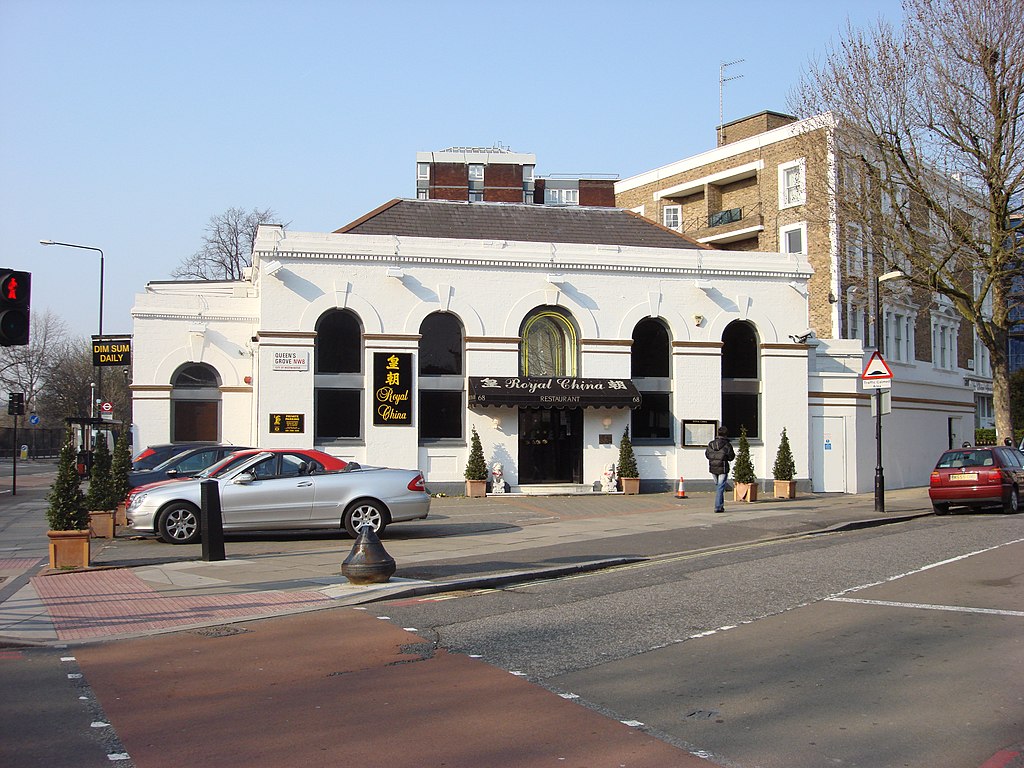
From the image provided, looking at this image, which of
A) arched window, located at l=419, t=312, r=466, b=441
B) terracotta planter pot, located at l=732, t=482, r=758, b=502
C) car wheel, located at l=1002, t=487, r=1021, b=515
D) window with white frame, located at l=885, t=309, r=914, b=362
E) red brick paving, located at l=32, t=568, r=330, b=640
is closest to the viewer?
red brick paving, located at l=32, t=568, r=330, b=640

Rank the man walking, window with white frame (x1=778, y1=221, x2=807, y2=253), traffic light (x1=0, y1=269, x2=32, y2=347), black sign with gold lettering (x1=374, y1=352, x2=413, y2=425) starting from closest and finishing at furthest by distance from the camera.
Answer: traffic light (x1=0, y1=269, x2=32, y2=347)
the man walking
black sign with gold lettering (x1=374, y1=352, x2=413, y2=425)
window with white frame (x1=778, y1=221, x2=807, y2=253)

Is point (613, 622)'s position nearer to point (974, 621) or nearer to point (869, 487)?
point (974, 621)

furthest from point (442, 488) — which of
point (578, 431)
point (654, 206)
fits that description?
point (654, 206)

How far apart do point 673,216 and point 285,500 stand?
39.3 meters

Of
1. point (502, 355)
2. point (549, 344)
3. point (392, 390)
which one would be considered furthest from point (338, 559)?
point (549, 344)

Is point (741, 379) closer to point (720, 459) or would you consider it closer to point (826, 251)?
point (720, 459)

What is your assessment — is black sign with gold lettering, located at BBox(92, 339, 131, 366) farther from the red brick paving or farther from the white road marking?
the white road marking

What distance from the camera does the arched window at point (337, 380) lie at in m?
25.4

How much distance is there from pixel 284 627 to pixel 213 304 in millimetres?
20345

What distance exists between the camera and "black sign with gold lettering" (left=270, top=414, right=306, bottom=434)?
Answer: 976 inches

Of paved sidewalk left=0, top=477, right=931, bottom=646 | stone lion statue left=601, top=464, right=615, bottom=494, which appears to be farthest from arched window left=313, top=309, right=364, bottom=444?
stone lion statue left=601, top=464, right=615, bottom=494

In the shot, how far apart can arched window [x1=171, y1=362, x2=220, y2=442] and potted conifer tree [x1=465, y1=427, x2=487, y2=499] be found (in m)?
7.93

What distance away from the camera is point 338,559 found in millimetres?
14297

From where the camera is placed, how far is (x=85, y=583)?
475 inches
